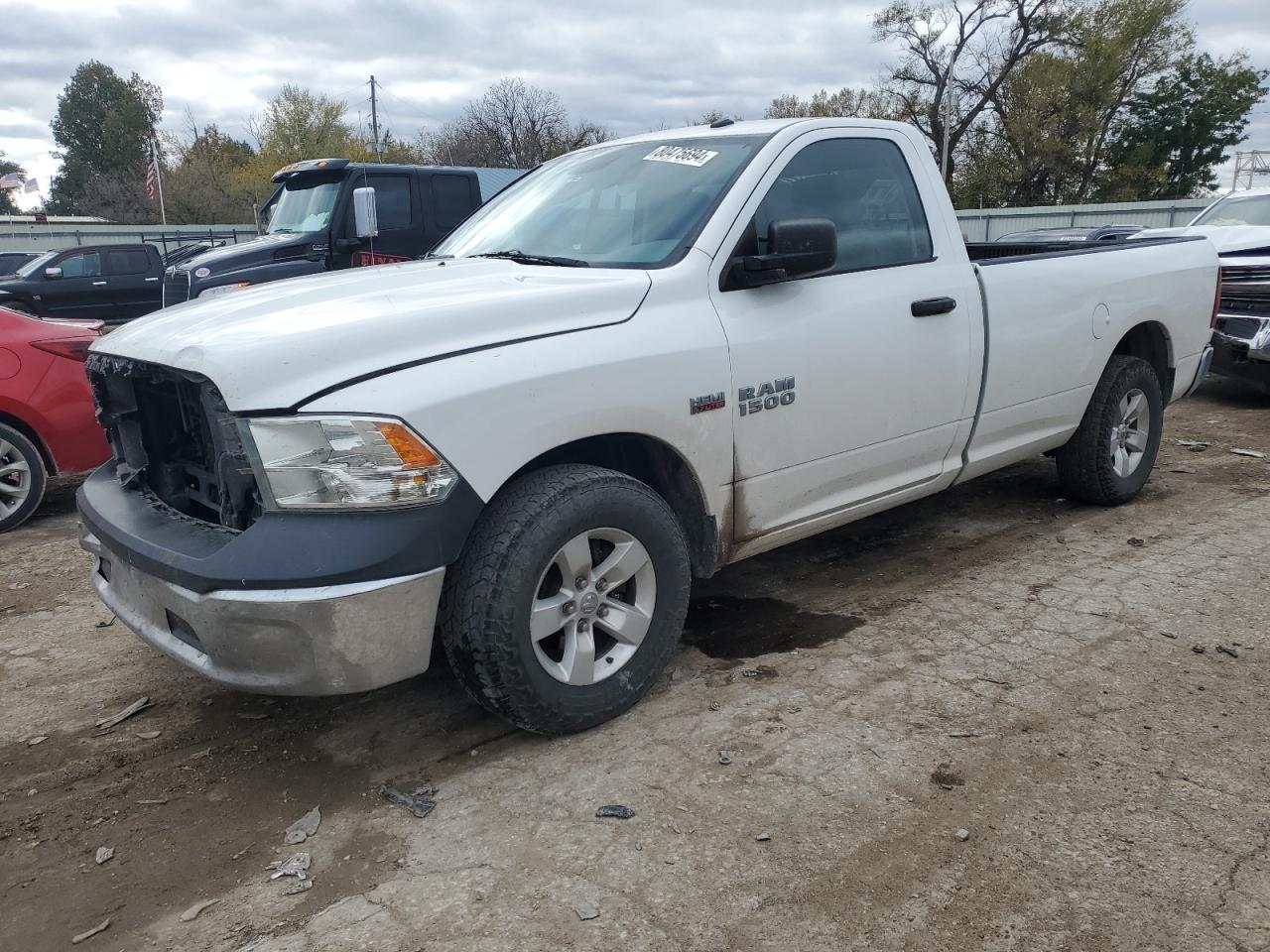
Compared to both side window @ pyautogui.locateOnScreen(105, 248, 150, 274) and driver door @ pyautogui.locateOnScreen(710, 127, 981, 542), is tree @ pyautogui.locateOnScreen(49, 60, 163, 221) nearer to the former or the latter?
side window @ pyautogui.locateOnScreen(105, 248, 150, 274)

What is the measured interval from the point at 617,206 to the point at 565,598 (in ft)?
5.31

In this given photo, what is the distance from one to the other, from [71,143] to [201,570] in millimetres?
86396

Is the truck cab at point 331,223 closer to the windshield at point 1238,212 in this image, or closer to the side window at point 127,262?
the side window at point 127,262

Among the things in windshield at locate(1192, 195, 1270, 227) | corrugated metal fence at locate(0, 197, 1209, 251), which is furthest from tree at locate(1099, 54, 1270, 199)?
windshield at locate(1192, 195, 1270, 227)

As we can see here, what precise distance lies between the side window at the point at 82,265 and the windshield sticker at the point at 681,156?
50.4ft

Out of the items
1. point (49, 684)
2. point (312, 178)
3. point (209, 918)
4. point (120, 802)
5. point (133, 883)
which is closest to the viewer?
point (209, 918)

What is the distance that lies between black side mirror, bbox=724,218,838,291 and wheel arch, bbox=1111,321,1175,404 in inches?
106

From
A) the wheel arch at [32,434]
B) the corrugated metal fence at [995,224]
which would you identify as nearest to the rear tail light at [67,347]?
the wheel arch at [32,434]

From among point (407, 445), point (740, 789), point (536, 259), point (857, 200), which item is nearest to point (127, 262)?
point (536, 259)

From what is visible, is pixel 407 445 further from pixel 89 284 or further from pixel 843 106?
pixel 843 106

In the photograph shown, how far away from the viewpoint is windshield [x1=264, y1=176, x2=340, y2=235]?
33.2 feet

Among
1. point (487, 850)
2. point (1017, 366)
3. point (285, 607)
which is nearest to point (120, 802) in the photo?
point (285, 607)

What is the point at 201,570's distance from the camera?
2.56 metres

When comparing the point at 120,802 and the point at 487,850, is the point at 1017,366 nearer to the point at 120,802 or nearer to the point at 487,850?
the point at 487,850
